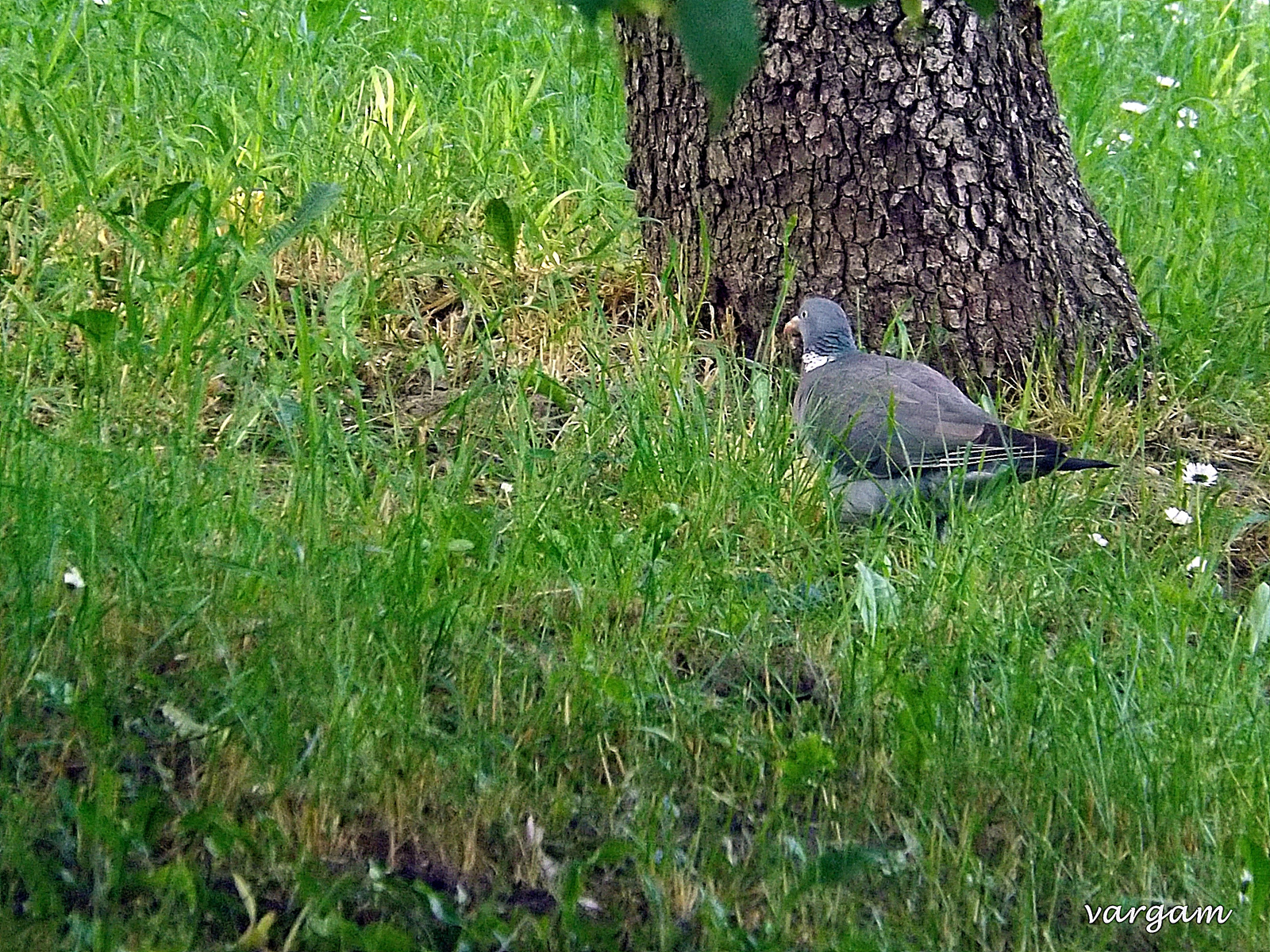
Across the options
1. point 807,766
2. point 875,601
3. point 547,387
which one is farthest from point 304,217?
point 807,766

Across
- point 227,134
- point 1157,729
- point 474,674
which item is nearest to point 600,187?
point 227,134

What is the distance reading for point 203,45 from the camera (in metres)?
4.91

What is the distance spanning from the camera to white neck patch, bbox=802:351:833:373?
3752 millimetres

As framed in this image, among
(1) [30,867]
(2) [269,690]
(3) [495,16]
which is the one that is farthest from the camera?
(3) [495,16]

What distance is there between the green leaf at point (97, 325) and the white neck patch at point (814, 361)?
1684 mm

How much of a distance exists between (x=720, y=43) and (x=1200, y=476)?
279cm

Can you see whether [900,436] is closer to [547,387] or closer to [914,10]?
[547,387]

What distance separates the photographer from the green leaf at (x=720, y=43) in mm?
1285

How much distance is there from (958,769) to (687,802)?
46 cm

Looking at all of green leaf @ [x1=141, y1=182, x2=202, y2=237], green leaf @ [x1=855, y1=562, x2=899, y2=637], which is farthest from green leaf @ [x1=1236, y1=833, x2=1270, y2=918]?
green leaf @ [x1=141, y1=182, x2=202, y2=237]

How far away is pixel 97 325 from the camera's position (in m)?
3.49

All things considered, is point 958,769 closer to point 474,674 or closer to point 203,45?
point 474,674

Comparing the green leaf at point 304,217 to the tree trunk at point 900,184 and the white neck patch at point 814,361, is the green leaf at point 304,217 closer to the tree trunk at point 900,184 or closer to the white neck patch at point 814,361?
the tree trunk at point 900,184

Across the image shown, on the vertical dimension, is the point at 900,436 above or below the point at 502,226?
below
